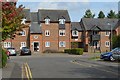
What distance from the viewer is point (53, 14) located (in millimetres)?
80312

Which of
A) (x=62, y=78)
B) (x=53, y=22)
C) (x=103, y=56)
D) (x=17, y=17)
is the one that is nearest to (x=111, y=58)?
(x=103, y=56)

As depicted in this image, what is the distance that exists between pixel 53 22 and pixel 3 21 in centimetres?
5345

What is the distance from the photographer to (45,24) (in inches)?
3123

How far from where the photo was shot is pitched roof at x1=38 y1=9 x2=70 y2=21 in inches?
3123

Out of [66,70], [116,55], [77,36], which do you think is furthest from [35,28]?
[66,70]

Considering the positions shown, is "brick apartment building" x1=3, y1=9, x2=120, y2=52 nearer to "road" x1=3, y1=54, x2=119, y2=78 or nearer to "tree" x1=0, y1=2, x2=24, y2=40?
"road" x1=3, y1=54, x2=119, y2=78

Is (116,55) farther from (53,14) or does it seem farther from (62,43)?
(53,14)

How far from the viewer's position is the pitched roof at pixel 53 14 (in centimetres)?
7931

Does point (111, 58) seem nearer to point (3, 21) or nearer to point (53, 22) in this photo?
point (3, 21)

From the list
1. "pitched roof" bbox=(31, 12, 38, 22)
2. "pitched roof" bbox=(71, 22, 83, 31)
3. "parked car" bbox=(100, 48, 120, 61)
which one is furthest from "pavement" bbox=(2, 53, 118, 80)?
"pitched roof" bbox=(71, 22, 83, 31)

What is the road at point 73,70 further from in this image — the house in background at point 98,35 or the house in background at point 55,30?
the house in background at point 98,35

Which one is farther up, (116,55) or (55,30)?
(55,30)

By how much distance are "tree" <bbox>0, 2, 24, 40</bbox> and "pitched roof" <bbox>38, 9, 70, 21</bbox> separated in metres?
50.4

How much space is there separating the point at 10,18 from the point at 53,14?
53.6m
